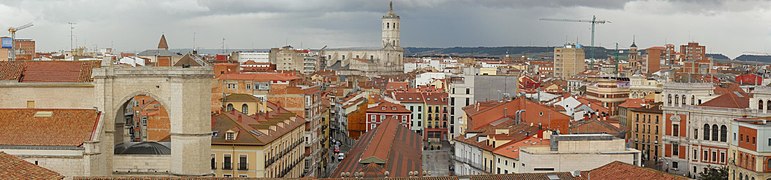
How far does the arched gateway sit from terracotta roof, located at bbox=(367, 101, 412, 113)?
55.3 meters

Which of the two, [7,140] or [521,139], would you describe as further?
[521,139]

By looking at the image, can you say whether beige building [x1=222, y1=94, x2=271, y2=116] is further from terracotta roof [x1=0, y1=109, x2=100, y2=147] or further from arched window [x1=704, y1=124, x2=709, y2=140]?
arched window [x1=704, y1=124, x2=709, y2=140]

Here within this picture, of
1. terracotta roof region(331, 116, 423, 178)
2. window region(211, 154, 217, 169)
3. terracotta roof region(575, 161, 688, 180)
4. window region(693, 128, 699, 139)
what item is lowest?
terracotta roof region(331, 116, 423, 178)

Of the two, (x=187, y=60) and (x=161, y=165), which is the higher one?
(x=187, y=60)

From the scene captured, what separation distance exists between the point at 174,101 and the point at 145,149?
2961 mm

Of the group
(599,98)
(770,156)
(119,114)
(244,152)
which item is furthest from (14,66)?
(599,98)

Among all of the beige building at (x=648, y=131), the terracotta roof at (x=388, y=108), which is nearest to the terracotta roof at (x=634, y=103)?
the beige building at (x=648, y=131)

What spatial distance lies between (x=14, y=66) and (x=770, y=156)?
36.3m

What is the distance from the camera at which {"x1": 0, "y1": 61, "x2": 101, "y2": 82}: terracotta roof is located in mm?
41375

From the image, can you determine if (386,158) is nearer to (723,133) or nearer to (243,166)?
(243,166)

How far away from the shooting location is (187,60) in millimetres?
50656

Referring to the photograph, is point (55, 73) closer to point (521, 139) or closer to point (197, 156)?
point (197, 156)

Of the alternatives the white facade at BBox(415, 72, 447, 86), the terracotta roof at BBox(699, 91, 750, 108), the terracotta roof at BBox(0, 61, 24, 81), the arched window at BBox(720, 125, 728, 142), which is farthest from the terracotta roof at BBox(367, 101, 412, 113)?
the terracotta roof at BBox(0, 61, 24, 81)

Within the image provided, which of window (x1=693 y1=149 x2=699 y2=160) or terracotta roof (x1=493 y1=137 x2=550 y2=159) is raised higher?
terracotta roof (x1=493 y1=137 x2=550 y2=159)
